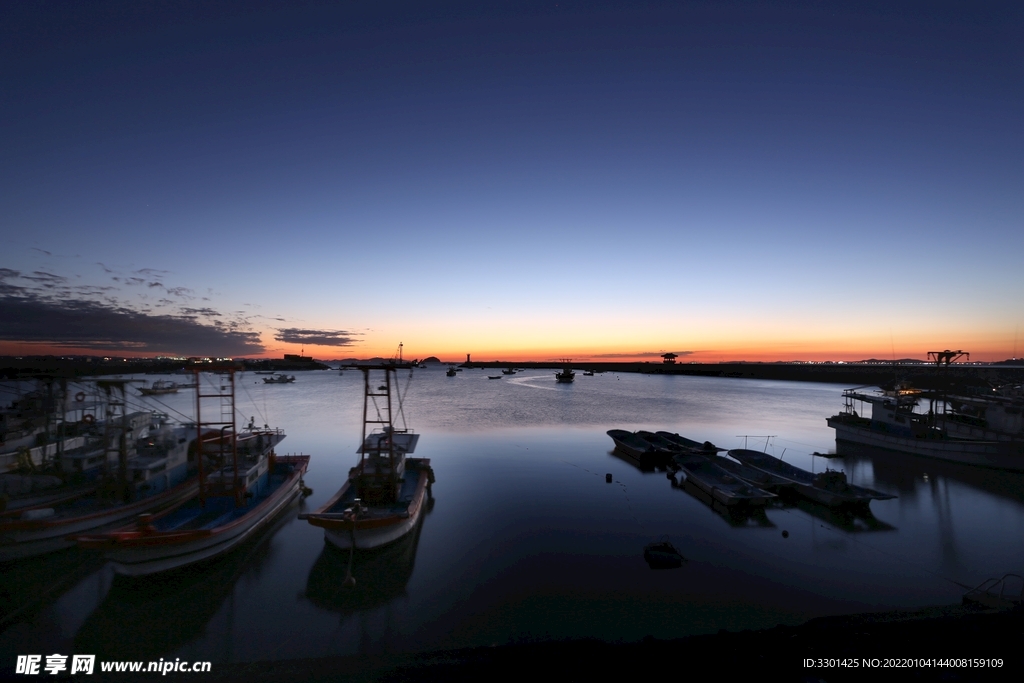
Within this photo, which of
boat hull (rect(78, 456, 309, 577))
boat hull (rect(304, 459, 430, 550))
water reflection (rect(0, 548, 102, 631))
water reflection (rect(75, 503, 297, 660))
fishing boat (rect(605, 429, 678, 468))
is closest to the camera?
water reflection (rect(75, 503, 297, 660))

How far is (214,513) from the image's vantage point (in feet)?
51.6

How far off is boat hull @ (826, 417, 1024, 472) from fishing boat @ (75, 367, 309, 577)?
132 ft

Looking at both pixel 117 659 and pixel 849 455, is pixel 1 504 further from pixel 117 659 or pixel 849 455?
pixel 849 455

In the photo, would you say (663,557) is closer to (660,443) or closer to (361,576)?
(361,576)

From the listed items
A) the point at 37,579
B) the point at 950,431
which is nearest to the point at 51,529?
the point at 37,579

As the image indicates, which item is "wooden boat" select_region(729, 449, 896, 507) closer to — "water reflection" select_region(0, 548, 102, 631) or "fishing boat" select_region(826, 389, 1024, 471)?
"fishing boat" select_region(826, 389, 1024, 471)

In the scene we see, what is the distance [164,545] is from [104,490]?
708 centimetres

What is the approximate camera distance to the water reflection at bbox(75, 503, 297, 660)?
1033 cm

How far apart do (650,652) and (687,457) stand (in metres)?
20.0

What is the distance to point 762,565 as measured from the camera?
14836 millimetres

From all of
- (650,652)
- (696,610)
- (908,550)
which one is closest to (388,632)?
(650,652)

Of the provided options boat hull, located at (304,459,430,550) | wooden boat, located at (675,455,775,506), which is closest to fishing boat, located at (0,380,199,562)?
boat hull, located at (304,459,430,550)

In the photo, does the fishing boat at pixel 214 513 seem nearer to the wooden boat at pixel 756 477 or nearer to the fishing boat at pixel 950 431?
the wooden boat at pixel 756 477

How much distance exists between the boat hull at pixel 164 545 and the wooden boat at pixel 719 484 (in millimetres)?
20328
